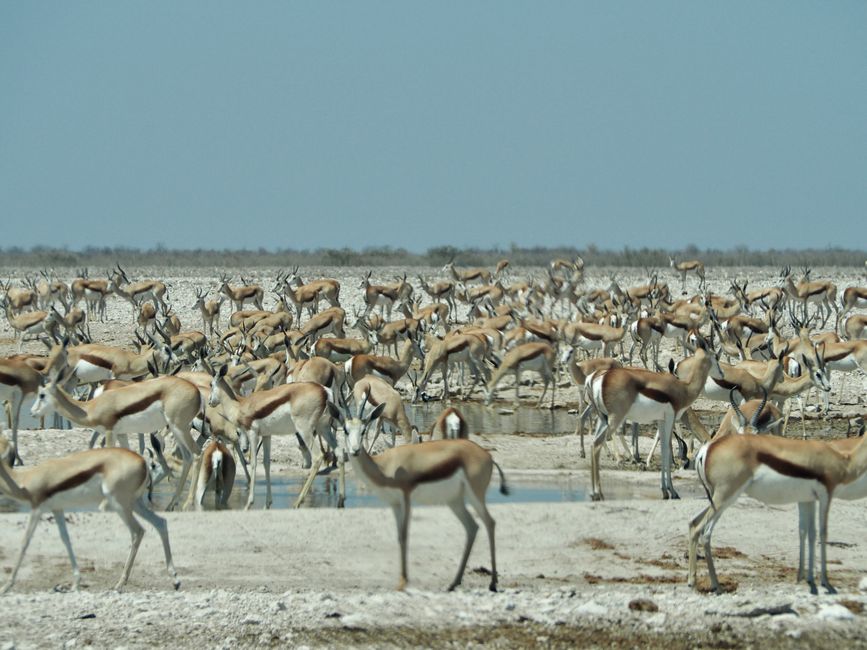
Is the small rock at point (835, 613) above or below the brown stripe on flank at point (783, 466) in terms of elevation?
below

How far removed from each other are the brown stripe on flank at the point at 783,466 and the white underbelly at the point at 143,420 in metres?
6.27

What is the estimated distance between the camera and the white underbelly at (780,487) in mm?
9086

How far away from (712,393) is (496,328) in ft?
33.9

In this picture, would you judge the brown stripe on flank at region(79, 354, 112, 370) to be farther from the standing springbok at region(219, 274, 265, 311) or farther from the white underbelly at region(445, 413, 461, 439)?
the standing springbok at region(219, 274, 265, 311)

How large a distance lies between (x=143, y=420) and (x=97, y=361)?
20.3 ft

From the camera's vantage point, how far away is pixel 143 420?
12.8m

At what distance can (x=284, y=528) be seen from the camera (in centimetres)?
1073

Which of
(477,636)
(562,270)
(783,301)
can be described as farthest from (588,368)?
(562,270)

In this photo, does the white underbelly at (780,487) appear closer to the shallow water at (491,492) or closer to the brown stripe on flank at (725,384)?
the shallow water at (491,492)

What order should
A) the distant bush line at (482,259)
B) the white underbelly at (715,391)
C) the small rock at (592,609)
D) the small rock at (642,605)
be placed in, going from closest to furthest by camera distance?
the small rock at (592,609) < the small rock at (642,605) < the white underbelly at (715,391) < the distant bush line at (482,259)

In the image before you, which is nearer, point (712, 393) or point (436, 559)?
point (436, 559)

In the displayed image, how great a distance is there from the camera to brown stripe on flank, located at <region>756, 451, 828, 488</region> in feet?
29.8

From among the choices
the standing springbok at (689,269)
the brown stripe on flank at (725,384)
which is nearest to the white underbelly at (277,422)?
the brown stripe on flank at (725,384)

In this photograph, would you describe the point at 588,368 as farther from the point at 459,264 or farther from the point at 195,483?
the point at 459,264
